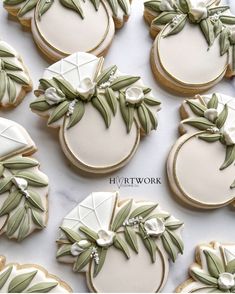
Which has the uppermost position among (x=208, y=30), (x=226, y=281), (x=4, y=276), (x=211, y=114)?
(x=208, y=30)

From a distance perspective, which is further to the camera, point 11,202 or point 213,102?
point 213,102

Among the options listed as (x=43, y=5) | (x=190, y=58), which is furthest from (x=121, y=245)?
(x=43, y=5)

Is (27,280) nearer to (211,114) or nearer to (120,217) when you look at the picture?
(120,217)

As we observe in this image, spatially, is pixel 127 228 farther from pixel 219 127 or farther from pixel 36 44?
pixel 36 44

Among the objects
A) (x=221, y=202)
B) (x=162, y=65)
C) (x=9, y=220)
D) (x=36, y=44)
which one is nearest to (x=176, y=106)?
(x=162, y=65)

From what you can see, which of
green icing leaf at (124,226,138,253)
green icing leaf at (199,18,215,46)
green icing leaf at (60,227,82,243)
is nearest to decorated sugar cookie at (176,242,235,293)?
green icing leaf at (124,226,138,253)

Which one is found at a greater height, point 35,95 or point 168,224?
point 35,95

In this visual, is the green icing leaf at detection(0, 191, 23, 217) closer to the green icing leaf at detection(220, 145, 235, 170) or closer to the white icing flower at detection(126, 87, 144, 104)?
the white icing flower at detection(126, 87, 144, 104)
